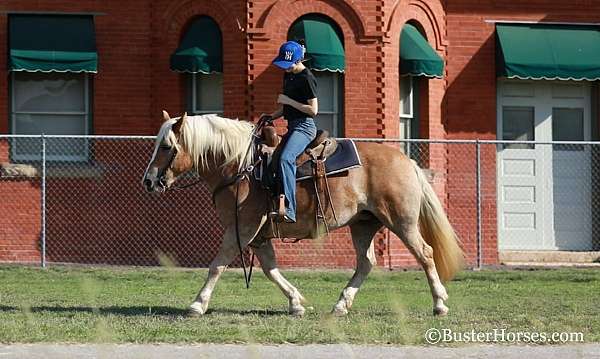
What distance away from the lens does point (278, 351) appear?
9852mm

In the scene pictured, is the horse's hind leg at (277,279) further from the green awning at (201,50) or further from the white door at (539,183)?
the white door at (539,183)

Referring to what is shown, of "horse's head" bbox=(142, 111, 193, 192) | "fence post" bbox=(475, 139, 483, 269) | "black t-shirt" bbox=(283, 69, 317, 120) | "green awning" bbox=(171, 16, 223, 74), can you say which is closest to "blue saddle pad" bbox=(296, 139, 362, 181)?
"black t-shirt" bbox=(283, 69, 317, 120)

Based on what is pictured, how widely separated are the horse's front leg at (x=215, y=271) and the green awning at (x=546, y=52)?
10091mm

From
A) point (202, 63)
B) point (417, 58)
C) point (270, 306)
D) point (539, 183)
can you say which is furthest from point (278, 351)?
point (539, 183)

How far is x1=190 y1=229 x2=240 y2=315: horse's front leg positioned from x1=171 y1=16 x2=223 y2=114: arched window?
8.22 meters

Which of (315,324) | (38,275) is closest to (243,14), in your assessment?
(38,275)

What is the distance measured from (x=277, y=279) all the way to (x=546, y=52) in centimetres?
1032

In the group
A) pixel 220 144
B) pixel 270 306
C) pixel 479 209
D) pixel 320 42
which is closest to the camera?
pixel 220 144

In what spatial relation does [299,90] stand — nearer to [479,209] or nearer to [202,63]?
[202,63]

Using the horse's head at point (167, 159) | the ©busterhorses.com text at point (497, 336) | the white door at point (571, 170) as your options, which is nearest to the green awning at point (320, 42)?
the white door at point (571, 170)

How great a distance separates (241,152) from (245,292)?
3426 millimetres

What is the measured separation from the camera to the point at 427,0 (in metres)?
21.1

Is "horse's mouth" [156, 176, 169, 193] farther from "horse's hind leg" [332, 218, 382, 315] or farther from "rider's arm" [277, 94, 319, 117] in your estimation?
"horse's hind leg" [332, 218, 382, 315]

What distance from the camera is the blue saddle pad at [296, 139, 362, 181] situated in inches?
500
